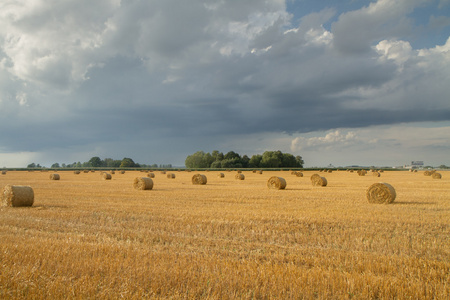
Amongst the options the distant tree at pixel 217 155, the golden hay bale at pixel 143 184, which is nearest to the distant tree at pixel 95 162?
the distant tree at pixel 217 155

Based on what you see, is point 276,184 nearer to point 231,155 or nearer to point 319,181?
point 319,181

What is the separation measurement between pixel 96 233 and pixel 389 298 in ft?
22.7

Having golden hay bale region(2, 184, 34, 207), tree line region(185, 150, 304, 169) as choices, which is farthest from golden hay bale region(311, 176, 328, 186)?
tree line region(185, 150, 304, 169)

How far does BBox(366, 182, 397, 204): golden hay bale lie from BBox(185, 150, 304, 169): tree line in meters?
89.9

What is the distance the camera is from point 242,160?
114 m

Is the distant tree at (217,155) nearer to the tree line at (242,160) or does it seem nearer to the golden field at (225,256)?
the tree line at (242,160)

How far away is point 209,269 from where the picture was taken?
5512 mm

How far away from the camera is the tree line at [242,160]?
111 metres

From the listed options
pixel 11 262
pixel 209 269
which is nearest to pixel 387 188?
pixel 209 269

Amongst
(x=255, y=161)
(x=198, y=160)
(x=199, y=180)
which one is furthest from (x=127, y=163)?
(x=199, y=180)

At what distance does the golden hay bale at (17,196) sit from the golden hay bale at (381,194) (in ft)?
50.9

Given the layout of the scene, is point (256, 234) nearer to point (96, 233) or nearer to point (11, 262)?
point (96, 233)

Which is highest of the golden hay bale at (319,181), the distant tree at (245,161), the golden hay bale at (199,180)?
the distant tree at (245,161)

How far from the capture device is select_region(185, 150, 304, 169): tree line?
11072 cm
